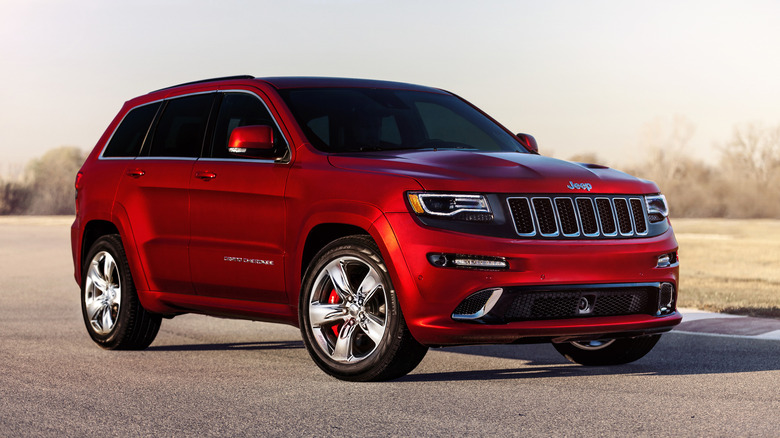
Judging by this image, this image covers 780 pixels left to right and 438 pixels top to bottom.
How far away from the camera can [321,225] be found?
7.48 m

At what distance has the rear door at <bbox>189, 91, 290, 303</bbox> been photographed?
7727mm

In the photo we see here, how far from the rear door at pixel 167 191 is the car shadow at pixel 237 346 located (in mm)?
850

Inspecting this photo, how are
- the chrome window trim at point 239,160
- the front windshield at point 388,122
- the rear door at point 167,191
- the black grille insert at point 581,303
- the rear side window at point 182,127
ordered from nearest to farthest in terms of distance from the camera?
the black grille insert at point 581,303 → the chrome window trim at point 239,160 → the front windshield at point 388,122 → the rear door at point 167,191 → the rear side window at point 182,127

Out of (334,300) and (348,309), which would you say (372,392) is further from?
(334,300)

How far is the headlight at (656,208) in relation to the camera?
7582 millimetres

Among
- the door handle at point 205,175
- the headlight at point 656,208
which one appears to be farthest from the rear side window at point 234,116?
the headlight at point 656,208

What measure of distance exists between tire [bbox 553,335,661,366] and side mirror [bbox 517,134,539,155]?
1501mm

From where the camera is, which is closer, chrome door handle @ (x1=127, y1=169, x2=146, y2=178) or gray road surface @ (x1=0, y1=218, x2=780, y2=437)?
gray road surface @ (x1=0, y1=218, x2=780, y2=437)

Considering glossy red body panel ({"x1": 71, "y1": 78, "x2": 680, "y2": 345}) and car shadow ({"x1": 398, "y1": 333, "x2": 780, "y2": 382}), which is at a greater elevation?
glossy red body panel ({"x1": 71, "y1": 78, "x2": 680, "y2": 345})

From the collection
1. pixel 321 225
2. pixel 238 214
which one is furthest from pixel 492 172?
pixel 238 214

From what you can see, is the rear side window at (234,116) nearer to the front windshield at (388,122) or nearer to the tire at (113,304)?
Answer: the front windshield at (388,122)

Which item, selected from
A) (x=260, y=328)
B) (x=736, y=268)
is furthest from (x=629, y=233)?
(x=736, y=268)

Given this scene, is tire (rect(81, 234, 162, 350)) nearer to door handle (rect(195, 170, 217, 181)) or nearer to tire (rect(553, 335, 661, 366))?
door handle (rect(195, 170, 217, 181))

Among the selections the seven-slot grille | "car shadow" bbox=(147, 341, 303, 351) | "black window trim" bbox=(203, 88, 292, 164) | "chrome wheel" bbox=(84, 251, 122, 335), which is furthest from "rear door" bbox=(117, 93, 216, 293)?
the seven-slot grille
